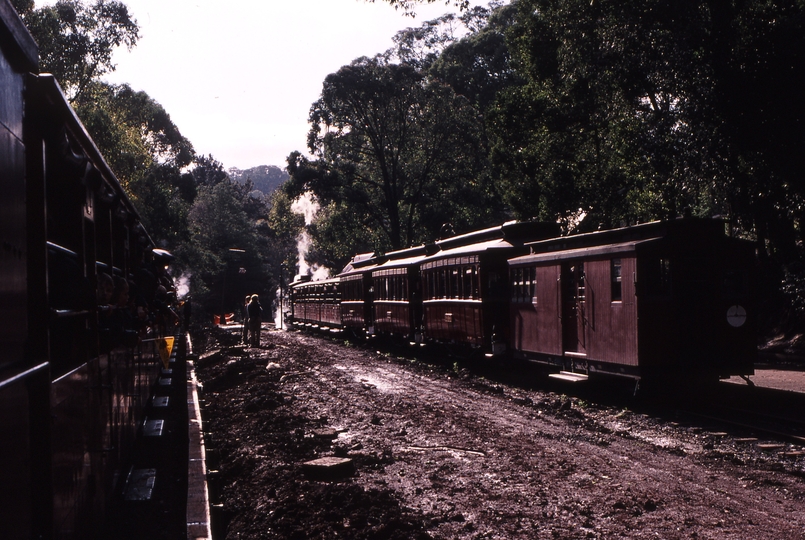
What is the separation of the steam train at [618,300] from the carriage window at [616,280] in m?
0.02

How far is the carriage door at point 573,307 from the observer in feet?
43.1

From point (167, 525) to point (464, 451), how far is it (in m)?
3.52

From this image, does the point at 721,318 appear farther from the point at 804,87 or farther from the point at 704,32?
the point at 704,32

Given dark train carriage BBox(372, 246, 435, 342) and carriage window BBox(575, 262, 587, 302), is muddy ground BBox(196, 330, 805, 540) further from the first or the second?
dark train carriage BBox(372, 246, 435, 342)

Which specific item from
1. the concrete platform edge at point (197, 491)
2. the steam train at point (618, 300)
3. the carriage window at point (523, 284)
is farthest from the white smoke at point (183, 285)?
the concrete platform edge at point (197, 491)

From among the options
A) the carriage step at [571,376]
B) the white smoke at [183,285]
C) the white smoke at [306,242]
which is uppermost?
the white smoke at [306,242]

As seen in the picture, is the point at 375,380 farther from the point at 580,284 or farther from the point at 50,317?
the point at 50,317

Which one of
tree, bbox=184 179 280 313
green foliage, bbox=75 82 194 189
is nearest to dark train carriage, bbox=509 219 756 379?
green foliage, bbox=75 82 194 189

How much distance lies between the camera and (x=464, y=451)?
8797mm

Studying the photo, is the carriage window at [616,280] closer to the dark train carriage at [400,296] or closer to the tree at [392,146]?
the dark train carriage at [400,296]

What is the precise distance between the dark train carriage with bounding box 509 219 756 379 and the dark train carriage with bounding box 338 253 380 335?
1678cm

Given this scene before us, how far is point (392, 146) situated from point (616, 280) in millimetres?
33054

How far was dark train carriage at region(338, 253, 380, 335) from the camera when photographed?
29.6 m

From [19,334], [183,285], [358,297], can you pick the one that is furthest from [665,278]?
[183,285]
